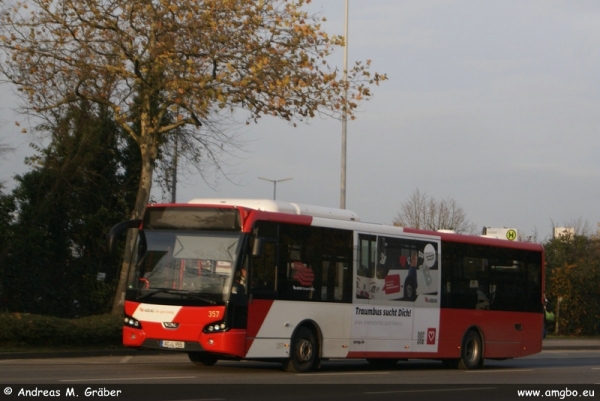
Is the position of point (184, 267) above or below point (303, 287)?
above

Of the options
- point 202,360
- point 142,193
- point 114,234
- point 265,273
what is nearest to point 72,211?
point 142,193

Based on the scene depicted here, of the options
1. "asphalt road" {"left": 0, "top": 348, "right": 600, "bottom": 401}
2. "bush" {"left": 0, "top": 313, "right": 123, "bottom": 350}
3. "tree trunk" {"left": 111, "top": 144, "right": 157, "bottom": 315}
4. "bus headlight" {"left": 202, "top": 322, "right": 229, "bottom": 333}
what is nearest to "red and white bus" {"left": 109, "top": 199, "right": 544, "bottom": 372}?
"bus headlight" {"left": 202, "top": 322, "right": 229, "bottom": 333}

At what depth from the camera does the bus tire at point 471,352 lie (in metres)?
22.6

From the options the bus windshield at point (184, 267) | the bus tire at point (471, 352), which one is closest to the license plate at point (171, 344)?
the bus windshield at point (184, 267)

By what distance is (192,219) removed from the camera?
58.2 feet

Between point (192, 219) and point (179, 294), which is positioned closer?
point (179, 294)

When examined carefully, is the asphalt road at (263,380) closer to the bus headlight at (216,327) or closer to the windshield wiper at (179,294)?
the bus headlight at (216,327)

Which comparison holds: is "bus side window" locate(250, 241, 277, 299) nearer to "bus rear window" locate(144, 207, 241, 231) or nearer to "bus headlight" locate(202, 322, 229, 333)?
"bus rear window" locate(144, 207, 241, 231)

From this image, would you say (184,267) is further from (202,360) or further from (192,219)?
(202,360)

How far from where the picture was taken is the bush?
20688 mm

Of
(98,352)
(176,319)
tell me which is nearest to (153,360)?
(98,352)

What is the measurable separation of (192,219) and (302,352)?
131 inches

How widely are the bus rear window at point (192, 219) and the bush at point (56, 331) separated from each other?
468 cm
